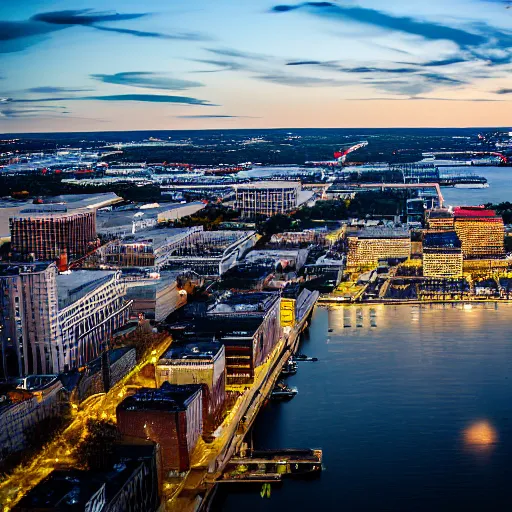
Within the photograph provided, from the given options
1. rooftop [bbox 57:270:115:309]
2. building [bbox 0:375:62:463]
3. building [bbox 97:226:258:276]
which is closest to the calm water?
building [bbox 0:375:62:463]

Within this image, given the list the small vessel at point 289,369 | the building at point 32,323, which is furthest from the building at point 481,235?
the building at point 32,323

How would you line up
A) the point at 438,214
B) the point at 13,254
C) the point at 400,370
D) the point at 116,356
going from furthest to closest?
the point at 438,214 < the point at 13,254 < the point at 400,370 < the point at 116,356

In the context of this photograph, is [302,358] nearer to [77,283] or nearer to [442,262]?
[77,283]

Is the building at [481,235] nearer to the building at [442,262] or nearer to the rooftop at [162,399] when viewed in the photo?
the building at [442,262]

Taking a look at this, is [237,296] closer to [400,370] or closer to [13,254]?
[400,370]

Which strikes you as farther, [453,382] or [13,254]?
[13,254]

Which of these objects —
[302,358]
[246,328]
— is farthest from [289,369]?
[246,328]

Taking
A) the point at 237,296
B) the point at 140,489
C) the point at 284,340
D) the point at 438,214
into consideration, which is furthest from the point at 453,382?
the point at 438,214
